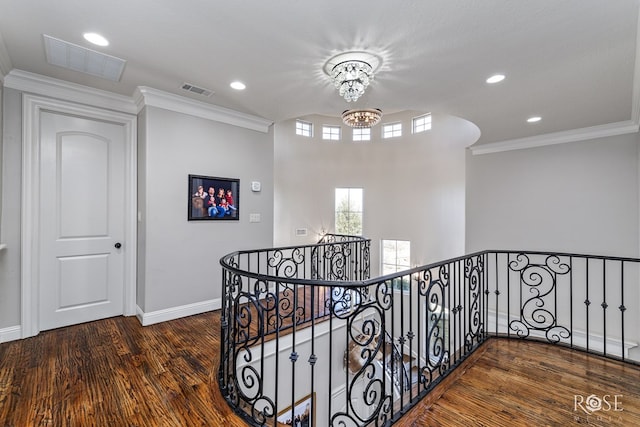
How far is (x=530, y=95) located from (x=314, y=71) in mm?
2363

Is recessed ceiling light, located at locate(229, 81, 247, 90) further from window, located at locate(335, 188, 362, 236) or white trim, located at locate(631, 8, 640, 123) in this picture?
window, located at locate(335, 188, 362, 236)

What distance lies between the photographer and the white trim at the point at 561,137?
4047 mm

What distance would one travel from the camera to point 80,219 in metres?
3.36

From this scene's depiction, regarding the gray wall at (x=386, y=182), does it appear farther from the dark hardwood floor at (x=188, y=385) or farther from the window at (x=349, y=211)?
the dark hardwood floor at (x=188, y=385)

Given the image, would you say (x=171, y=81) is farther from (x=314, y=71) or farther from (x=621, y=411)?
(x=621, y=411)

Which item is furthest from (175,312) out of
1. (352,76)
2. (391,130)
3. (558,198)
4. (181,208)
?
(391,130)

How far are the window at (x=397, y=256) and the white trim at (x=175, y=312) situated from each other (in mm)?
4848

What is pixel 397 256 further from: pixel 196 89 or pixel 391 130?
pixel 196 89

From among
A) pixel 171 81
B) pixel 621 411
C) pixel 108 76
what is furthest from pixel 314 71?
pixel 621 411

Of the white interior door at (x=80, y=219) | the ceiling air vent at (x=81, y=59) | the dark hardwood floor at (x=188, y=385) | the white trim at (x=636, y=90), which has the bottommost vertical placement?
the dark hardwood floor at (x=188, y=385)

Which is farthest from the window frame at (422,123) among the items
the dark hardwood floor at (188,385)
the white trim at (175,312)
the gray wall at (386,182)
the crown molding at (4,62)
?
the crown molding at (4,62)

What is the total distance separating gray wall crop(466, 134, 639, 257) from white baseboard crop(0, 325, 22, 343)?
645 cm

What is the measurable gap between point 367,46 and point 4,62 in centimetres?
324

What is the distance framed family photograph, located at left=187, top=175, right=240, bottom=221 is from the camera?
369cm
